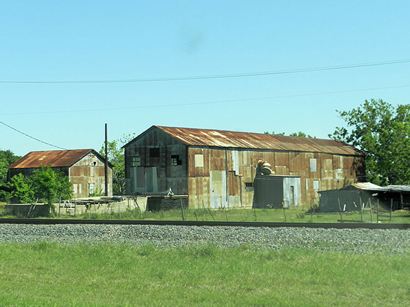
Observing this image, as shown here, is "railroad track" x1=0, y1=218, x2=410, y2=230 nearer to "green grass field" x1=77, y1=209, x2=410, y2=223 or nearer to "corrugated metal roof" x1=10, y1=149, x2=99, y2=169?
"green grass field" x1=77, y1=209, x2=410, y2=223

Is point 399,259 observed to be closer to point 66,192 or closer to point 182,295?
point 182,295

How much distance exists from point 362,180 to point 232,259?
58.1 meters

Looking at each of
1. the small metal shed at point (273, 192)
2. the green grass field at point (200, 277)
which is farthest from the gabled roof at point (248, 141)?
the green grass field at point (200, 277)

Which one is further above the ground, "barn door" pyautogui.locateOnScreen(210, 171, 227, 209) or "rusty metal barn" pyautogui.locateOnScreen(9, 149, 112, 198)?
"rusty metal barn" pyautogui.locateOnScreen(9, 149, 112, 198)

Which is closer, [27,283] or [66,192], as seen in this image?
[27,283]

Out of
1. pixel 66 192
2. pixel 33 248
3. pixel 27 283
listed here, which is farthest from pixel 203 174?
pixel 27 283

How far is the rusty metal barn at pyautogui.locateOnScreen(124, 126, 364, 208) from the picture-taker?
167ft

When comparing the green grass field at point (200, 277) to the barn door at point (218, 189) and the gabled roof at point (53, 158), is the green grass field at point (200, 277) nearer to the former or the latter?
the barn door at point (218, 189)

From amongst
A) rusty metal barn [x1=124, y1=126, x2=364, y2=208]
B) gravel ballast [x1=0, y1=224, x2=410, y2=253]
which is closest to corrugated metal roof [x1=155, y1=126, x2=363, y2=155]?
rusty metal barn [x1=124, y1=126, x2=364, y2=208]

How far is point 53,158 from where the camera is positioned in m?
76.2

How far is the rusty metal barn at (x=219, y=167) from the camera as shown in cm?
5081

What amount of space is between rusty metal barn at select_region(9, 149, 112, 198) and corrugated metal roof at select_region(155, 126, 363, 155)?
70.8 ft

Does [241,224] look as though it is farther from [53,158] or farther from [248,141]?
[53,158]

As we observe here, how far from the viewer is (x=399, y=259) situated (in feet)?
49.0
